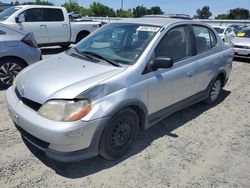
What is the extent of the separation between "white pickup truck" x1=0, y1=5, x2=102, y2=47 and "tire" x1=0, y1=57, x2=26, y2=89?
4.21 meters

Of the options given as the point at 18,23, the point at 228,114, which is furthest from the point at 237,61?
the point at 18,23

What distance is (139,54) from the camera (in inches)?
137

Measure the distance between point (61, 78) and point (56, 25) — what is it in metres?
7.92

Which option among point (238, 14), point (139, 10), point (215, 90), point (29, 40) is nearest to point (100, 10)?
point (139, 10)

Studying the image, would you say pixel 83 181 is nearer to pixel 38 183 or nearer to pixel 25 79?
pixel 38 183

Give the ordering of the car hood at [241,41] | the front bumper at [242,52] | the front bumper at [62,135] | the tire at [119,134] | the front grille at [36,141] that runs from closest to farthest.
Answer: the front bumper at [62,135] < the front grille at [36,141] < the tire at [119,134] < the front bumper at [242,52] < the car hood at [241,41]

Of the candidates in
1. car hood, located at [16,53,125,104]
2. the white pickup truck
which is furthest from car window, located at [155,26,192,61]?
the white pickup truck

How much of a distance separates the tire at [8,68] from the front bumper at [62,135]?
2.95m

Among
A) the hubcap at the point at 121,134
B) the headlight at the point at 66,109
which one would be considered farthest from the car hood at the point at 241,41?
the headlight at the point at 66,109

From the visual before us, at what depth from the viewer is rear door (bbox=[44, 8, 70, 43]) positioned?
10.3 metres

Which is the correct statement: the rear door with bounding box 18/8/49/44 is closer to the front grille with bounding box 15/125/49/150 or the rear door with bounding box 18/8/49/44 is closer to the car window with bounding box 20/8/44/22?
the car window with bounding box 20/8/44/22

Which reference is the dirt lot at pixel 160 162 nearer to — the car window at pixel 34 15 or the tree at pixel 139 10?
the car window at pixel 34 15

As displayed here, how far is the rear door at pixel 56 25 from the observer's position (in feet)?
33.7

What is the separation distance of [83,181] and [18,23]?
26.4ft
